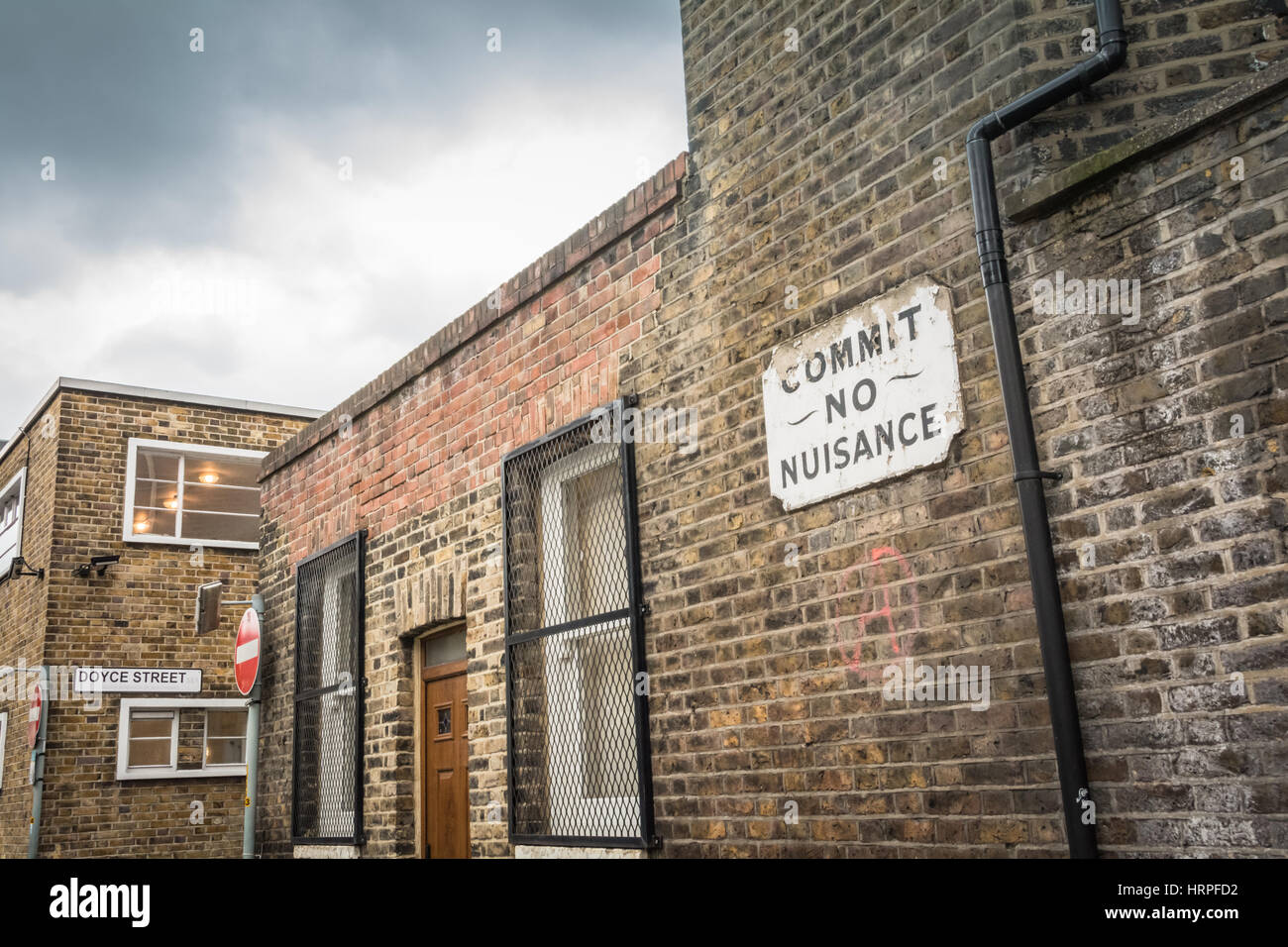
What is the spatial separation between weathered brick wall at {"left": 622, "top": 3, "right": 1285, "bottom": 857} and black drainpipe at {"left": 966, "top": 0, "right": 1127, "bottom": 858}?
0.07 m

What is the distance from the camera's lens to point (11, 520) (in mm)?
18281

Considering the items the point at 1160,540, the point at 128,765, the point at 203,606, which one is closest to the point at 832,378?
the point at 1160,540

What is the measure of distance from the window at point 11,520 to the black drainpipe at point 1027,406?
17286 millimetres

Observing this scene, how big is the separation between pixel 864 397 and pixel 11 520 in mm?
17901

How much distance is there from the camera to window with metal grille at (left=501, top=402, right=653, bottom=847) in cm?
594

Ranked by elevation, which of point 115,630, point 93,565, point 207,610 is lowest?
point 207,610

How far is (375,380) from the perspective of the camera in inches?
348

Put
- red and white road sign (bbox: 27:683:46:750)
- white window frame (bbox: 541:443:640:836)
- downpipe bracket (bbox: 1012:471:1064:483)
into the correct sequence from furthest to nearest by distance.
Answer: red and white road sign (bbox: 27:683:46:750)
white window frame (bbox: 541:443:640:836)
downpipe bracket (bbox: 1012:471:1064:483)

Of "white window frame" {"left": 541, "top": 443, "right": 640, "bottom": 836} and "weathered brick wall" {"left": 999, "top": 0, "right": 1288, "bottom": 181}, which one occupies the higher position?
"weathered brick wall" {"left": 999, "top": 0, "right": 1288, "bottom": 181}

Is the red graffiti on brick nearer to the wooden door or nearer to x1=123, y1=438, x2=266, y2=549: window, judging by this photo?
the wooden door

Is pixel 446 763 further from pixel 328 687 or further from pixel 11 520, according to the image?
pixel 11 520


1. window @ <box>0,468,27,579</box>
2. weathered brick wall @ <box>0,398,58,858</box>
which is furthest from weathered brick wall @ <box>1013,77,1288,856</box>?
window @ <box>0,468,27,579</box>

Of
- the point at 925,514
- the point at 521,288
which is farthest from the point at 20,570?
the point at 925,514
